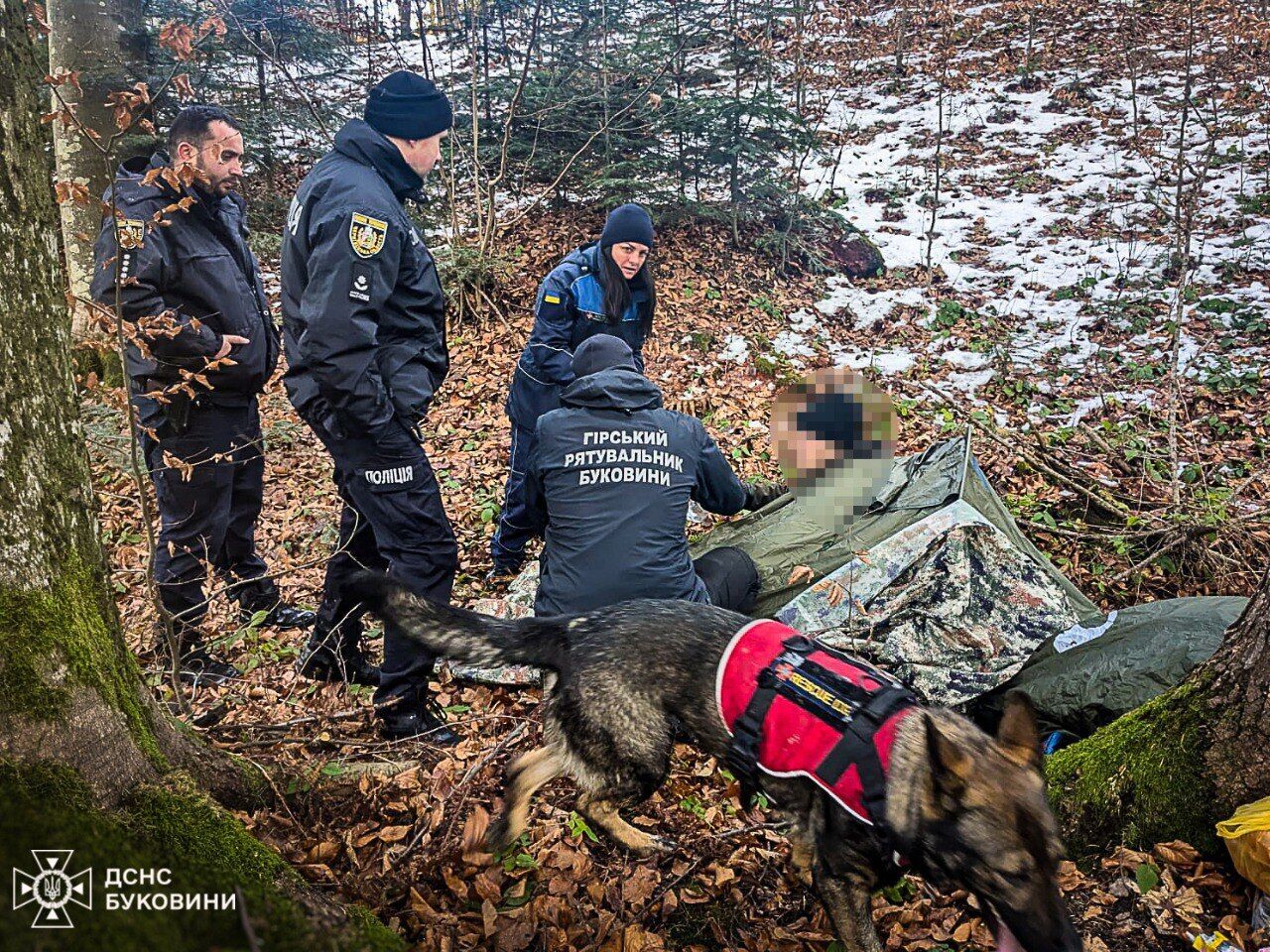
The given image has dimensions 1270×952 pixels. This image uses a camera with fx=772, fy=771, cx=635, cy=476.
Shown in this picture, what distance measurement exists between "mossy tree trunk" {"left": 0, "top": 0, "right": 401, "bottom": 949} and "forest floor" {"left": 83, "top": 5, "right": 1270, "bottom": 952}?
2.34ft

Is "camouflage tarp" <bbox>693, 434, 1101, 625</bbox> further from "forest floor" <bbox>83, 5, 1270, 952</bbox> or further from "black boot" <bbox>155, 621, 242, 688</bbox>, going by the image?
"black boot" <bbox>155, 621, 242, 688</bbox>

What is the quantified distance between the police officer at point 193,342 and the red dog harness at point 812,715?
269cm

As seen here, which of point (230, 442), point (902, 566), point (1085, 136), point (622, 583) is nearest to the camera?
point (622, 583)

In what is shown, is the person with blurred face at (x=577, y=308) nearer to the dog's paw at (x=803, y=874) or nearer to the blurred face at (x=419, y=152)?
the blurred face at (x=419, y=152)

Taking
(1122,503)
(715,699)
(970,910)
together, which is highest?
(715,699)

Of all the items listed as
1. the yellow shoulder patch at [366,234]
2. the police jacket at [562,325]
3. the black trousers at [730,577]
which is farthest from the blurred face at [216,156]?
the black trousers at [730,577]

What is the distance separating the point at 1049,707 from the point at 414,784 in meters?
2.91

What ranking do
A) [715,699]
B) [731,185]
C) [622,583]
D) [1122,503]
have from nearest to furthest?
[715,699]
[622,583]
[1122,503]
[731,185]

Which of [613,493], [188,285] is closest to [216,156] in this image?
[188,285]

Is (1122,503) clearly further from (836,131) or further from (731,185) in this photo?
(836,131)

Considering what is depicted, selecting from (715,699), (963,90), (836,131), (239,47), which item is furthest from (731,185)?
(715,699)

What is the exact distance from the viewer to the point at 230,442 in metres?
4.40

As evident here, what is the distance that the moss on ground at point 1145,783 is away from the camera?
8.71 ft

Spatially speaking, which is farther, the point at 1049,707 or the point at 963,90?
the point at 963,90
